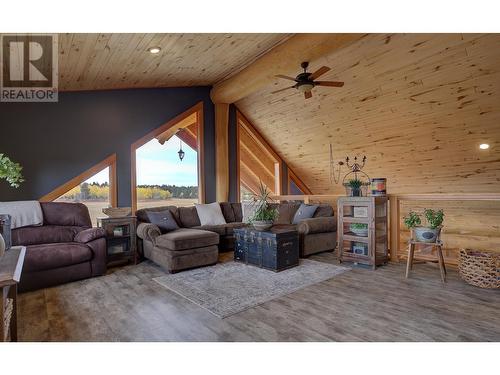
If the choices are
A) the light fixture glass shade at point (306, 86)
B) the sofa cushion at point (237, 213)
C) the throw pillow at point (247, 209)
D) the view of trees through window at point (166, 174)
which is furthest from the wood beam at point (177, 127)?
the light fixture glass shade at point (306, 86)

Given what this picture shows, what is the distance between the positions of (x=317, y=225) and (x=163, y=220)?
235 centimetres

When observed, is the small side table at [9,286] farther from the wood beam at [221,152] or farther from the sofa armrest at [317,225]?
the wood beam at [221,152]


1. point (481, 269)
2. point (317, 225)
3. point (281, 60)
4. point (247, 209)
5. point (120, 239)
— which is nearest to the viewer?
point (481, 269)

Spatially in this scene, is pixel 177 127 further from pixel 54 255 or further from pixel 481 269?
pixel 481 269

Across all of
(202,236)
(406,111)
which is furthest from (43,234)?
(406,111)

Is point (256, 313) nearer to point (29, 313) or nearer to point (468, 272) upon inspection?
point (29, 313)

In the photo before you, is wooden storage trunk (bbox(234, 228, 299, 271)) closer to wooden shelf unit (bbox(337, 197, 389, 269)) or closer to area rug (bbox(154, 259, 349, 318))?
area rug (bbox(154, 259, 349, 318))

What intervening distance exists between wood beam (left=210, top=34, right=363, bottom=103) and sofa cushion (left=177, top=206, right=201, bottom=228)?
2.27 meters

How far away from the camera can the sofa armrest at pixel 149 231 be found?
438 centimetres

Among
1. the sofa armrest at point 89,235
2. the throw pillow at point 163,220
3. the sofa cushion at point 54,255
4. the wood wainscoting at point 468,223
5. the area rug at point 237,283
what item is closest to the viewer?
the area rug at point 237,283

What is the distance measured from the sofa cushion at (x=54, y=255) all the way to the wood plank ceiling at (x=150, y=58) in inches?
84.1

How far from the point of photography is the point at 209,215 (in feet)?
18.2

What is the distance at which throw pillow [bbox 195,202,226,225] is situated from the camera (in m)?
5.48

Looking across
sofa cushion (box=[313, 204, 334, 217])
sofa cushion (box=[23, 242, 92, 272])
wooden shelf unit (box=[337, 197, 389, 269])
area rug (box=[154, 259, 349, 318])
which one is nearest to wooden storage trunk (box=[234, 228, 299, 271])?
area rug (box=[154, 259, 349, 318])
